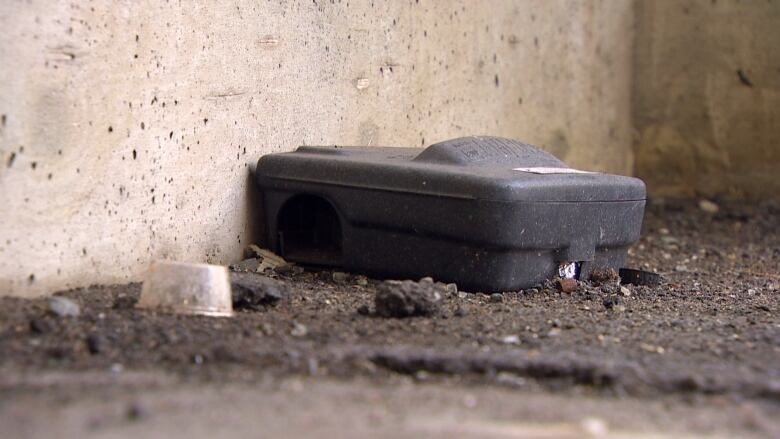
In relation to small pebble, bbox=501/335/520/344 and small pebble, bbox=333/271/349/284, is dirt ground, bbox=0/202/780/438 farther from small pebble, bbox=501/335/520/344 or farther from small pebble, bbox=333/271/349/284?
small pebble, bbox=333/271/349/284

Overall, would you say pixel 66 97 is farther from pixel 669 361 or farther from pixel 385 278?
pixel 669 361

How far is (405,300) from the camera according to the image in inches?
114

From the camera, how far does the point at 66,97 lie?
280cm

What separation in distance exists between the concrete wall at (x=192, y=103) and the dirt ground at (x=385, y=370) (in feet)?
0.74

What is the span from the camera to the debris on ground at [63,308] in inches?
103

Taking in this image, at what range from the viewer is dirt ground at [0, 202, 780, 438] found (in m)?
2.00

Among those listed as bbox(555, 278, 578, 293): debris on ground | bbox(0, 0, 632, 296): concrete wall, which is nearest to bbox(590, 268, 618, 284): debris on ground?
bbox(555, 278, 578, 293): debris on ground

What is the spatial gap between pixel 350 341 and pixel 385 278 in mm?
960

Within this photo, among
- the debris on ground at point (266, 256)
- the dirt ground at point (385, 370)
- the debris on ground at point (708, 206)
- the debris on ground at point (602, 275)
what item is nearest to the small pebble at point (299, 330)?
the dirt ground at point (385, 370)

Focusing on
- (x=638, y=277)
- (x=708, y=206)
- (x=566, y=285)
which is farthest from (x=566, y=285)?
(x=708, y=206)

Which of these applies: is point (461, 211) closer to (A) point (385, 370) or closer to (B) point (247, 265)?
(B) point (247, 265)

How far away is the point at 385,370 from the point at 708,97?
4.47 metres

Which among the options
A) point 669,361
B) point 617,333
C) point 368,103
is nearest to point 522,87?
point 368,103

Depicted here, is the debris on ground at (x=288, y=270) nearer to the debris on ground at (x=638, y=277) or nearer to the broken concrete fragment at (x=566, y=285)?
the broken concrete fragment at (x=566, y=285)
